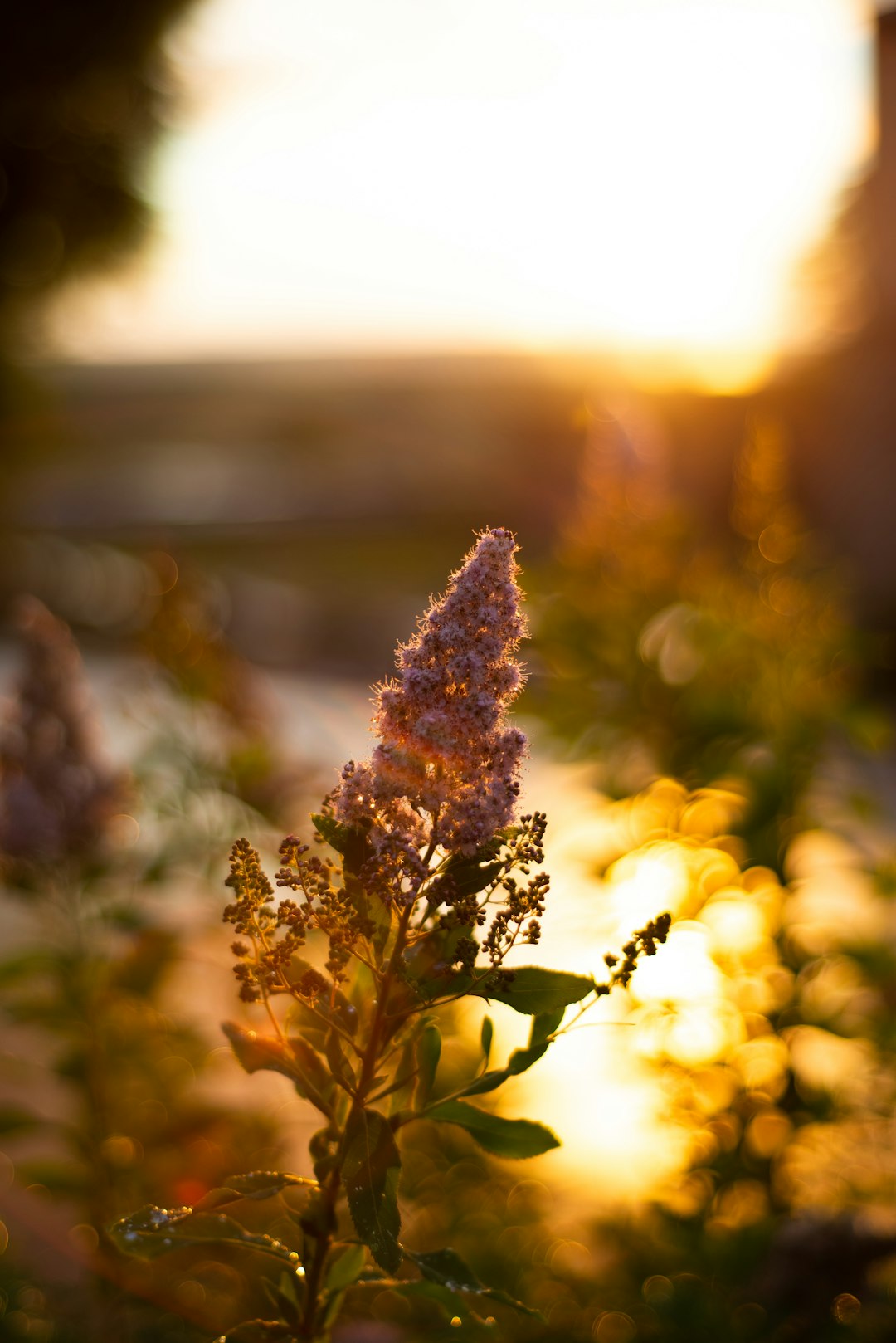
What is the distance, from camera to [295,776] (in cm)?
260

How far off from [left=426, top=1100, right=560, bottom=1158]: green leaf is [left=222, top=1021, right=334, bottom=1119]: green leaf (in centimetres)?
9

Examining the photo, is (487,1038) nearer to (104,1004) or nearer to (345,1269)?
(345,1269)

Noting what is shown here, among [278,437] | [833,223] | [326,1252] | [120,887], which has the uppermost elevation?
[278,437]

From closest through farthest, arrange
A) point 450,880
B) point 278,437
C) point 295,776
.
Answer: point 450,880, point 295,776, point 278,437

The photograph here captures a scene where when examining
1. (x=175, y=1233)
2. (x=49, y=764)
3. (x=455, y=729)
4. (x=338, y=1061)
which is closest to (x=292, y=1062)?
(x=338, y=1061)

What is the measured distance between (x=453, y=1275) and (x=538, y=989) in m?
0.22

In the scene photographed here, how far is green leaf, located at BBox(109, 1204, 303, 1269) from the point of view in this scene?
757mm

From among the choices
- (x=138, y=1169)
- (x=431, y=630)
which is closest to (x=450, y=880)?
(x=431, y=630)

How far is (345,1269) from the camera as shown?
0.90 metres

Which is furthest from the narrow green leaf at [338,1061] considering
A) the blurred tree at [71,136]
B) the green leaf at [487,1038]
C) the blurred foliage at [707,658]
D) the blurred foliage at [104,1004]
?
the blurred tree at [71,136]

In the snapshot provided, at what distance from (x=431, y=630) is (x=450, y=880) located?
181 mm

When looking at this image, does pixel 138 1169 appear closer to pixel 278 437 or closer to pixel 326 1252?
pixel 326 1252

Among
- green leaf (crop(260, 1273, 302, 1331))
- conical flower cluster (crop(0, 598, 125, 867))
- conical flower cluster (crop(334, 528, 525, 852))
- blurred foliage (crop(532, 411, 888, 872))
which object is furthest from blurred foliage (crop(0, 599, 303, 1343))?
conical flower cluster (crop(334, 528, 525, 852))

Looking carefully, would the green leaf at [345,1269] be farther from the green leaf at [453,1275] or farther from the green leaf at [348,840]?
the green leaf at [348,840]
